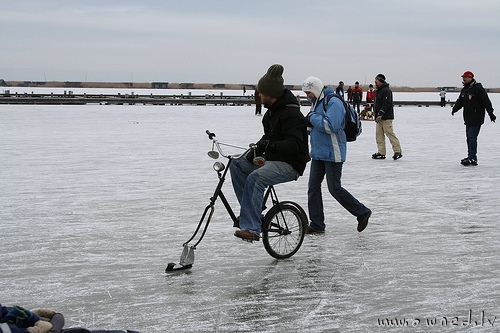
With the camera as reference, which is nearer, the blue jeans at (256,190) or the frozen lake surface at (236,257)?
the frozen lake surface at (236,257)

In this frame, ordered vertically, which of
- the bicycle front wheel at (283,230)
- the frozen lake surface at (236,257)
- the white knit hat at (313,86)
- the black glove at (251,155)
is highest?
the white knit hat at (313,86)

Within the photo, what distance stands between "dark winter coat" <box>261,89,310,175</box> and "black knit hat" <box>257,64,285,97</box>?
3.2 inches

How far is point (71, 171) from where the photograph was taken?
12367mm

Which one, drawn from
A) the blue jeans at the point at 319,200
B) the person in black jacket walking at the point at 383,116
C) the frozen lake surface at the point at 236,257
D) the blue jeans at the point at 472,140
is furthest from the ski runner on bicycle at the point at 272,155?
the person in black jacket walking at the point at 383,116

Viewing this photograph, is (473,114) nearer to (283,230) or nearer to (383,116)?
(383,116)

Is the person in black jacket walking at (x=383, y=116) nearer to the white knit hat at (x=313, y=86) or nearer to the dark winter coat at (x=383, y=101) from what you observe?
the dark winter coat at (x=383, y=101)

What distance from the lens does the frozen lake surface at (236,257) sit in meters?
4.75

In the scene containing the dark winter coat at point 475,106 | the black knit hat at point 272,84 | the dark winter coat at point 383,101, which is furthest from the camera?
the dark winter coat at point 383,101

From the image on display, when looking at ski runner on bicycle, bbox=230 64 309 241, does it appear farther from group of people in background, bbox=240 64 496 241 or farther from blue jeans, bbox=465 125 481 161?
blue jeans, bbox=465 125 481 161

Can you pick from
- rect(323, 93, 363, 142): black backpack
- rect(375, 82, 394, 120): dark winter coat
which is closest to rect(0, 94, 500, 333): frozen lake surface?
rect(323, 93, 363, 142): black backpack

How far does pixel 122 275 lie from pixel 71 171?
7.00 metres

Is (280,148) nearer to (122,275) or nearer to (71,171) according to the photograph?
(122,275)

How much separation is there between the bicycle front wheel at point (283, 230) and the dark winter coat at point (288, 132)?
15.9 inches

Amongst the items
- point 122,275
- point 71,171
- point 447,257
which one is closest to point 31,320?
point 122,275
